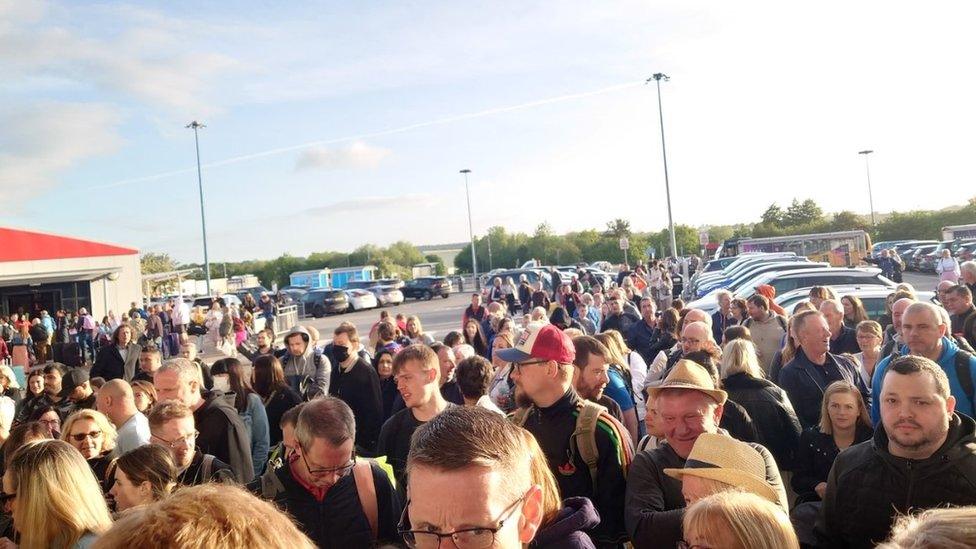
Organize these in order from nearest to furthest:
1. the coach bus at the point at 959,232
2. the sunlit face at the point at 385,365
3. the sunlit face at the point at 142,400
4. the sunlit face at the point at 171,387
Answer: the sunlit face at the point at 171,387 < the sunlit face at the point at 142,400 < the sunlit face at the point at 385,365 < the coach bus at the point at 959,232

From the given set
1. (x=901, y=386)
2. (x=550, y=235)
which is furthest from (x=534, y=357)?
(x=550, y=235)

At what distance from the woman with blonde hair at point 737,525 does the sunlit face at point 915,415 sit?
1220 millimetres

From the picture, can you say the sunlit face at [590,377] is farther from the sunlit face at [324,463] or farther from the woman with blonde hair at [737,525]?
the woman with blonde hair at [737,525]

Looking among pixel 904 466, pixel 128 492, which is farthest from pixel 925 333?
pixel 128 492

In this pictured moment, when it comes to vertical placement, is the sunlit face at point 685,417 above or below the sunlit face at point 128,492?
above

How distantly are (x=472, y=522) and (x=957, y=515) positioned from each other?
1.11 m

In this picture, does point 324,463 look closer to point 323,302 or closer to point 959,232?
point 323,302

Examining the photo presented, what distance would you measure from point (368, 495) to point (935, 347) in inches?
170

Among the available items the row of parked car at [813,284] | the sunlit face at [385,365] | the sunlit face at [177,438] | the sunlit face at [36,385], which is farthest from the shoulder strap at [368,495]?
the row of parked car at [813,284]

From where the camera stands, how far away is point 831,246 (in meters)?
41.3

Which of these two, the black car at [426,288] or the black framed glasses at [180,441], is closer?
the black framed glasses at [180,441]

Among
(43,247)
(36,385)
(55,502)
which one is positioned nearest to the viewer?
(55,502)

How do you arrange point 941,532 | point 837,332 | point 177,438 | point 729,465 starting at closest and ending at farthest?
point 941,532 → point 729,465 → point 177,438 → point 837,332

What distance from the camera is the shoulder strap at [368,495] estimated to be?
12.1ft
